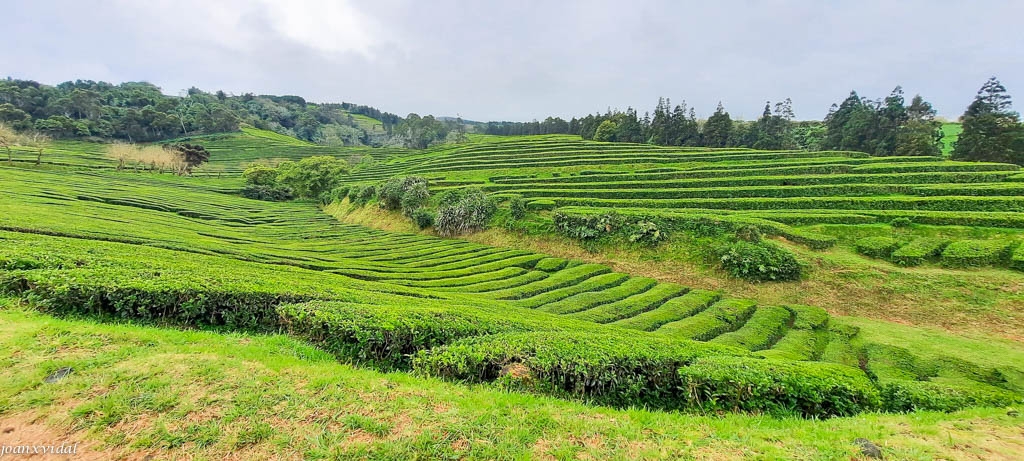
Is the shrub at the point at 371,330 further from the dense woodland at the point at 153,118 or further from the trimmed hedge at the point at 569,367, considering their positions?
the dense woodland at the point at 153,118

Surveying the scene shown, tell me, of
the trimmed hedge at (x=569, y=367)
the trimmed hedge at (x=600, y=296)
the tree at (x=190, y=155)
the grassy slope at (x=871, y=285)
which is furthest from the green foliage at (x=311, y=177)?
the trimmed hedge at (x=569, y=367)

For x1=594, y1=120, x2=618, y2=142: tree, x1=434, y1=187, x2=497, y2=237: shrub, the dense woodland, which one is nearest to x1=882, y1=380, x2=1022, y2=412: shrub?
x1=434, y1=187, x2=497, y2=237: shrub

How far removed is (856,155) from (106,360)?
58.0 m

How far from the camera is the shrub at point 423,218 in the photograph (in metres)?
37.8

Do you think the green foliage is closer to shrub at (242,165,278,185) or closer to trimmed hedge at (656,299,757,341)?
shrub at (242,165,278,185)

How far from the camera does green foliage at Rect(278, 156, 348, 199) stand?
66625 millimetres

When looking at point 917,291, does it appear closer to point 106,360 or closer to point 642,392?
point 642,392

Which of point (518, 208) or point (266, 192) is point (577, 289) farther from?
point (266, 192)

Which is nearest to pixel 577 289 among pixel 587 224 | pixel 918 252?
pixel 587 224

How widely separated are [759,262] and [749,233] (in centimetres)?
266

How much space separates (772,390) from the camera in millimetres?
7574

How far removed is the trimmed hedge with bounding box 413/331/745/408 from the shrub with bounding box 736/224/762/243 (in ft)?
61.2

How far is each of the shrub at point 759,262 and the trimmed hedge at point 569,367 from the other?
16483mm

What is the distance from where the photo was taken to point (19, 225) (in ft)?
51.7
